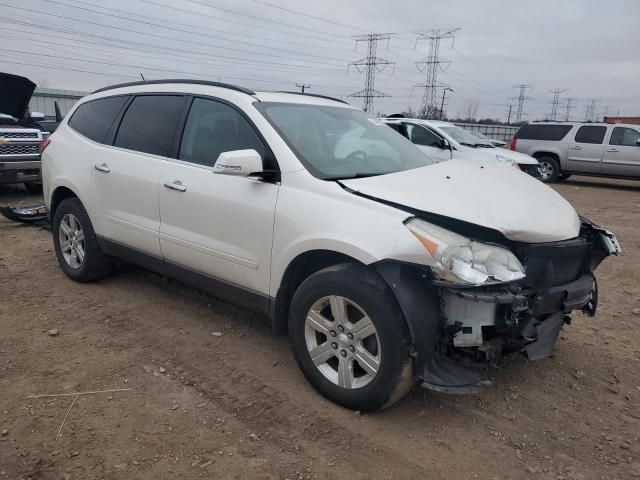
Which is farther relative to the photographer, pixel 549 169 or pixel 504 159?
pixel 549 169

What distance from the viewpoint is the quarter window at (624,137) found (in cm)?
1432

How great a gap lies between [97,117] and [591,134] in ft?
46.9

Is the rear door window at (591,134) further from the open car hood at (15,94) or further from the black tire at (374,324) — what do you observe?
the black tire at (374,324)

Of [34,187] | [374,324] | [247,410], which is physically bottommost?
[34,187]

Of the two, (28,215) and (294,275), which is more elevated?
(294,275)

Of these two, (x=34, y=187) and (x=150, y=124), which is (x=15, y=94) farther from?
(x=150, y=124)

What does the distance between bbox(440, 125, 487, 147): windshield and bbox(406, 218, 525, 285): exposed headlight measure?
384 inches

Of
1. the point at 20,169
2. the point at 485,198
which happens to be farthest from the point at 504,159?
the point at 20,169

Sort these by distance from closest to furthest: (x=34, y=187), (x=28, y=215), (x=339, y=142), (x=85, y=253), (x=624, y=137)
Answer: (x=339, y=142) < (x=85, y=253) < (x=28, y=215) < (x=34, y=187) < (x=624, y=137)

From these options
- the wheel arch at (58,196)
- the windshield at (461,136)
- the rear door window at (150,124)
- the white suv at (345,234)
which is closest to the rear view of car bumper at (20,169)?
the wheel arch at (58,196)

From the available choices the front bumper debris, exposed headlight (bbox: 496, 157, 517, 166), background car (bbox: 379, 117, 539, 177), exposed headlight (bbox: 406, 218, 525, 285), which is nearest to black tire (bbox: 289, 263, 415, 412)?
exposed headlight (bbox: 406, 218, 525, 285)

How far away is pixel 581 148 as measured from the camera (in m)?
15.0

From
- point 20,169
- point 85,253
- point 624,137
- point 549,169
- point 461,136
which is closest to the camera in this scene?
point 85,253

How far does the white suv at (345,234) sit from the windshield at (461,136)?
8.34 m
